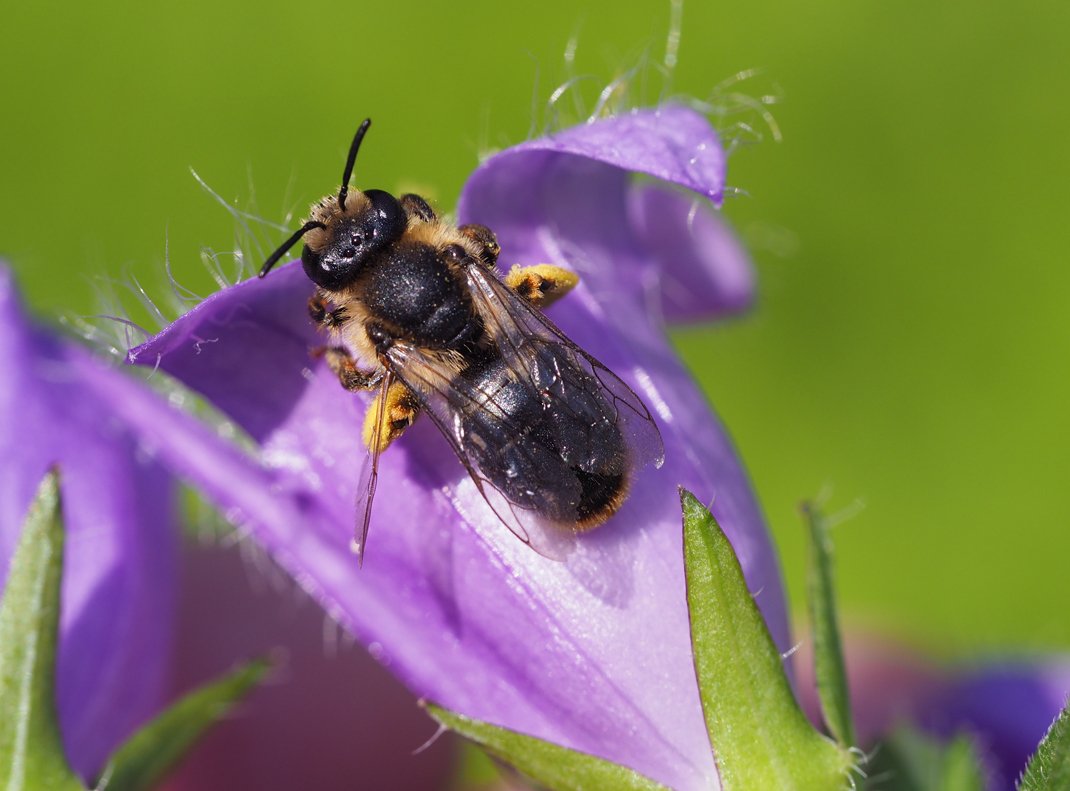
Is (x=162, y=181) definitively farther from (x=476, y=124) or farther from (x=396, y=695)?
(x=396, y=695)

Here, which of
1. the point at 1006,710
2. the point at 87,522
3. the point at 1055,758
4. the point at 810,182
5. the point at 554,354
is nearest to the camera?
the point at 1055,758

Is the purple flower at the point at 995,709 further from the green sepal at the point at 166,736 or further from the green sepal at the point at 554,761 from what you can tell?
the green sepal at the point at 166,736

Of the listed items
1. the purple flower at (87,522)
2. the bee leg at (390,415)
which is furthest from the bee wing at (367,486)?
the purple flower at (87,522)

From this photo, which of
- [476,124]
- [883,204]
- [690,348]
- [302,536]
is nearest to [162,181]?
[476,124]

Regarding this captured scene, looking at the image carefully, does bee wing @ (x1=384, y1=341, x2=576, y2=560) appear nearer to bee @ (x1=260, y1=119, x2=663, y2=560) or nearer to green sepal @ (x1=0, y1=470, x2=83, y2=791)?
bee @ (x1=260, y1=119, x2=663, y2=560)

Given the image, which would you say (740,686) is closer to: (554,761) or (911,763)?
(554,761)

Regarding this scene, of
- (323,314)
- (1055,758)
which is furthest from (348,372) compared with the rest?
(1055,758)

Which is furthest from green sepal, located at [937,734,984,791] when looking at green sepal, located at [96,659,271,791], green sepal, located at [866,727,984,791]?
green sepal, located at [96,659,271,791]
